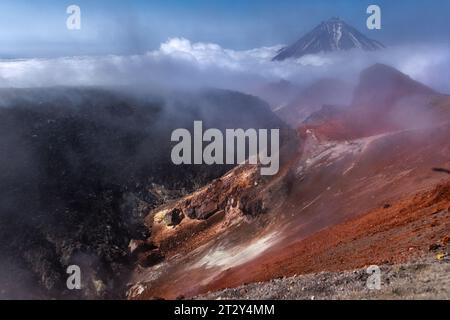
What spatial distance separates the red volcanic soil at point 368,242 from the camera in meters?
29.6

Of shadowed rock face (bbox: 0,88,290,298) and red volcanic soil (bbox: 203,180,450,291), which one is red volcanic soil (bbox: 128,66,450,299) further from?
shadowed rock face (bbox: 0,88,290,298)

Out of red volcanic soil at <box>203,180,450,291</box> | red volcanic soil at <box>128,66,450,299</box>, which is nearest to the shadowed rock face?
red volcanic soil at <box>128,66,450,299</box>

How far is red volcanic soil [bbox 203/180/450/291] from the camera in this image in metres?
29.6

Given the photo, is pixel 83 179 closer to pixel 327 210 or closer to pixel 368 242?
pixel 327 210

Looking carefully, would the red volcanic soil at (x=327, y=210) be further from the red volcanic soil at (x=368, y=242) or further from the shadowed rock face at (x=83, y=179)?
the shadowed rock face at (x=83, y=179)

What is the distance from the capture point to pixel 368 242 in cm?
3456

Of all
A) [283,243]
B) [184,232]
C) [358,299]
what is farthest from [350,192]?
[358,299]

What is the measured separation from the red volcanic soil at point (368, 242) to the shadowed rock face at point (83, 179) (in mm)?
24372

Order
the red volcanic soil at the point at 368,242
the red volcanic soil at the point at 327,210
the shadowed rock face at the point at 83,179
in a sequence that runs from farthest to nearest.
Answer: the shadowed rock face at the point at 83,179
the red volcanic soil at the point at 327,210
the red volcanic soil at the point at 368,242

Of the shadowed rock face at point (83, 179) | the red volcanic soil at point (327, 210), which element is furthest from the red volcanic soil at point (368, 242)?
the shadowed rock face at point (83, 179)

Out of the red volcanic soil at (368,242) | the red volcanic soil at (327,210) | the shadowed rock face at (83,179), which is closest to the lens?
the red volcanic soil at (368,242)

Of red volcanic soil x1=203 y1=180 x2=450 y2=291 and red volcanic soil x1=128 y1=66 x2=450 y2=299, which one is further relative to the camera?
red volcanic soil x1=128 y1=66 x2=450 y2=299

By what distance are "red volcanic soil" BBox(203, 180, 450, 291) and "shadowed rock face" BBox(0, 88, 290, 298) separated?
2437 centimetres

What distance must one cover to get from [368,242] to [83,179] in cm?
6483
